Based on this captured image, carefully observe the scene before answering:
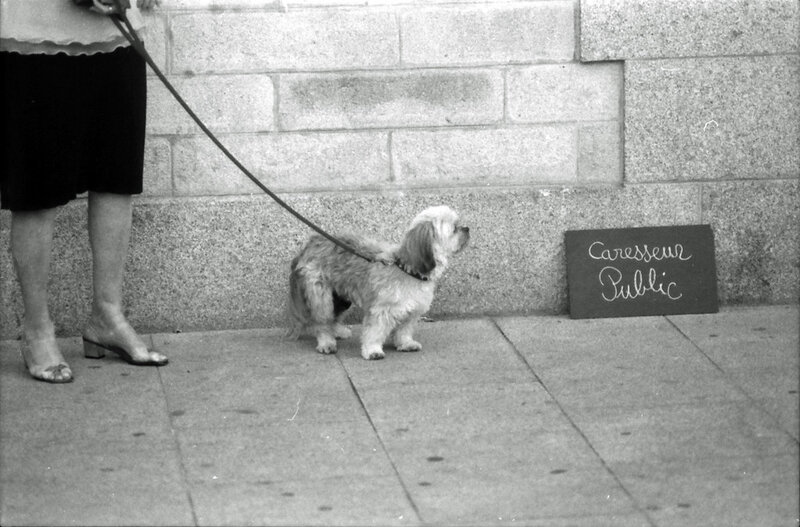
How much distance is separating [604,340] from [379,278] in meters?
1.12

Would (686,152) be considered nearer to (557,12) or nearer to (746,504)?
(557,12)

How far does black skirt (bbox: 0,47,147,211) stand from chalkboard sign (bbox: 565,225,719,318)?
224cm

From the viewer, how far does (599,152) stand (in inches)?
269

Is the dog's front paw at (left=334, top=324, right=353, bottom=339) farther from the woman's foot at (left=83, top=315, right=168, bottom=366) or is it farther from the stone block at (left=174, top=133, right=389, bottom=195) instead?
the woman's foot at (left=83, top=315, right=168, bottom=366)

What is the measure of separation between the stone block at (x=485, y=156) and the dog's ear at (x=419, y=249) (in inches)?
28.5

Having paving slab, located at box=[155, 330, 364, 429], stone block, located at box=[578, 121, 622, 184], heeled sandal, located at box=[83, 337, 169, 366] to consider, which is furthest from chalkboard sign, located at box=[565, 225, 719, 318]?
heeled sandal, located at box=[83, 337, 169, 366]

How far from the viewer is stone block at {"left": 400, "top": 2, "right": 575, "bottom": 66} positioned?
6582 mm

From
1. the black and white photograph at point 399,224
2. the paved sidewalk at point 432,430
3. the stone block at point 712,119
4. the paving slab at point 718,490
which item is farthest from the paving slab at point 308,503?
the stone block at point 712,119

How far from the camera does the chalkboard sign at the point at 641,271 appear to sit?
22.4ft

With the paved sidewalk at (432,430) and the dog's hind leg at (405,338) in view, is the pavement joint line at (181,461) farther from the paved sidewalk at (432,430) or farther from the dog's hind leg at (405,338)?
the dog's hind leg at (405,338)

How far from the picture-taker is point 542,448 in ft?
16.5

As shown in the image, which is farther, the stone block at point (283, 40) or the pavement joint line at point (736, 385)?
the stone block at point (283, 40)

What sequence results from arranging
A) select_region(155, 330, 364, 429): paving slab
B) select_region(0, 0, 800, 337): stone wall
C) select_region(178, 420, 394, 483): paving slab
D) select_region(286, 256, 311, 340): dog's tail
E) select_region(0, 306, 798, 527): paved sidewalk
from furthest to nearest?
select_region(0, 0, 800, 337): stone wall
select_region(286, 256, 311, 340): dog's tail
select_region(155, 330, 364, 429): paving slab
select_region(178, 420, 394, 483): paving slab
select_region(0, 306, 798, 527): paved sidewalk

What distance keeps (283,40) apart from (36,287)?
1647 mm
